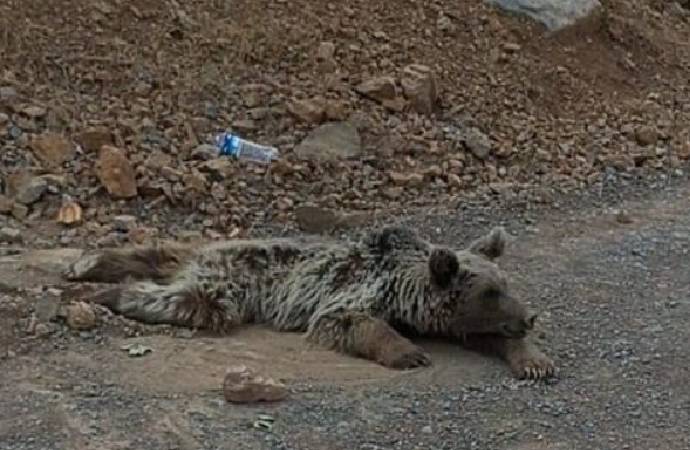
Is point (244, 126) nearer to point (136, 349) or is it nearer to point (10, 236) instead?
point (10, 236)

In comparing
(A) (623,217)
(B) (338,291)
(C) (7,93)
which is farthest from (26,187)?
(A) (623,217)

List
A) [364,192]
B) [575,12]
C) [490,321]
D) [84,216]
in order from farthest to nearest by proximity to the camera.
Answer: [575,12] < [364,192] < [84,216] < [490,321]

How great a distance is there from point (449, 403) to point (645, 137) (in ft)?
18.3

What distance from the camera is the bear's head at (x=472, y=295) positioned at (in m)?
6.89

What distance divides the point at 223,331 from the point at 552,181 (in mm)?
3739

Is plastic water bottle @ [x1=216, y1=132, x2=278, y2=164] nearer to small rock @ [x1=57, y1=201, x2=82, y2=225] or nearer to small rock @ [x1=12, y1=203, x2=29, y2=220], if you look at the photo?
small rock @ [x1=57, y1=201, x2=82, y2=225]

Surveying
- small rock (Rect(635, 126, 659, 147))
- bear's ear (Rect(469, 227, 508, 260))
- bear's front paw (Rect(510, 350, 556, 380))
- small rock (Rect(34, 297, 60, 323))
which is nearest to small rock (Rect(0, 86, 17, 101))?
small rock (Rect(34, 297, 60, 323))

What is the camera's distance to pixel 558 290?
7652 millimetres

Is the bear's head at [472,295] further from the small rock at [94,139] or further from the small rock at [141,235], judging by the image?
the small rock at [94,139]

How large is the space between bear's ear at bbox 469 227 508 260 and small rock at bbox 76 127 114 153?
3026 millimetres

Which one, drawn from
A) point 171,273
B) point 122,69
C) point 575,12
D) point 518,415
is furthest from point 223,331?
point 575,12

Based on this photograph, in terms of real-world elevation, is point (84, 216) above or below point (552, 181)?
below

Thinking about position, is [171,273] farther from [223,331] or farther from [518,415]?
[518,415]

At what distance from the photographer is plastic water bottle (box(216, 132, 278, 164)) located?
9570mm
